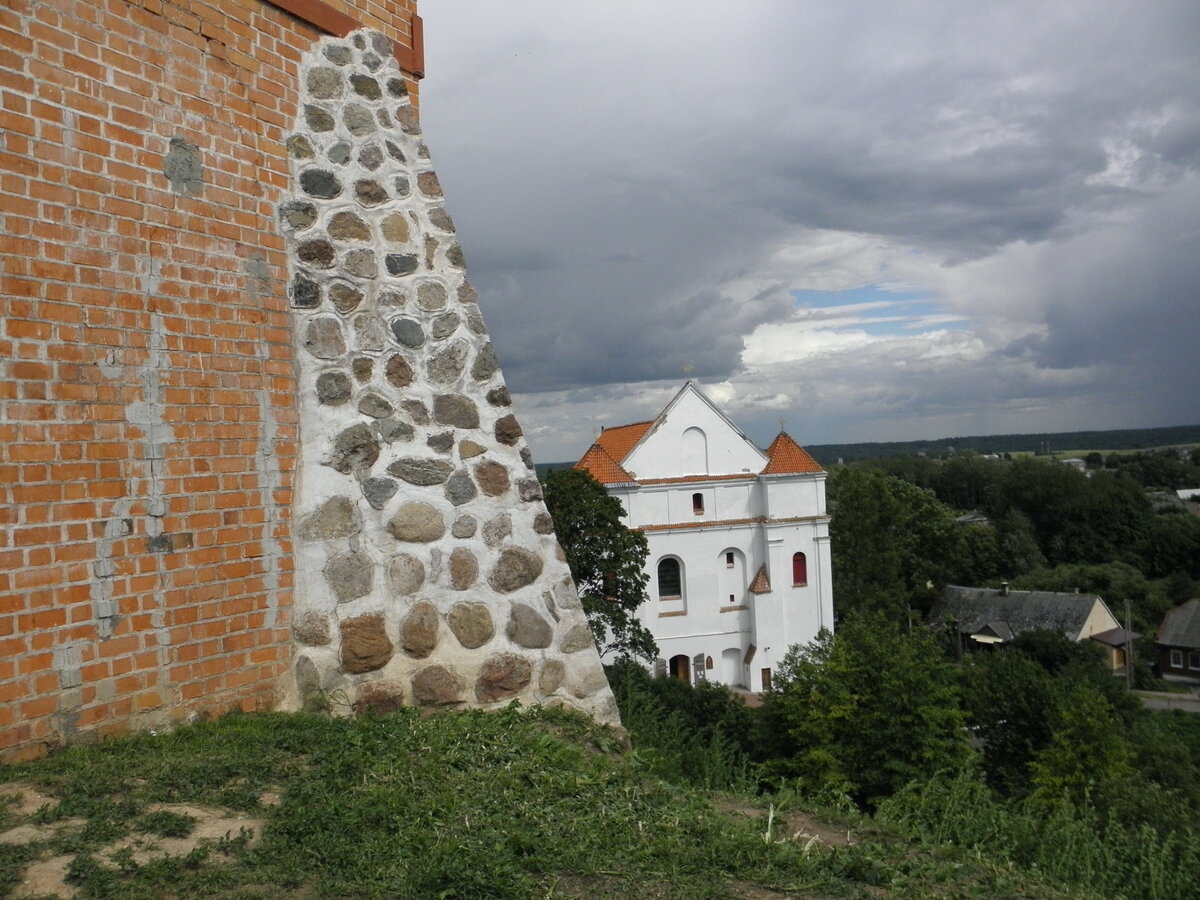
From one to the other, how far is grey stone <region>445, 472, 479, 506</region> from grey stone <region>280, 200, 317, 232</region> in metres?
1.64

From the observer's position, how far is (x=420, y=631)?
4957mm

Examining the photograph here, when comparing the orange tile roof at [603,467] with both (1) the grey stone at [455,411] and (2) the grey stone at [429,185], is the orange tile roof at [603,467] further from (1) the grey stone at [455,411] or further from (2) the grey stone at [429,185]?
(1) the grey stone at [455,411]

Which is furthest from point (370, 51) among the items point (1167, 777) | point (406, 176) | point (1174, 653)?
point (1174, 653)

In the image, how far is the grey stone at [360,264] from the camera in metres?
5.21

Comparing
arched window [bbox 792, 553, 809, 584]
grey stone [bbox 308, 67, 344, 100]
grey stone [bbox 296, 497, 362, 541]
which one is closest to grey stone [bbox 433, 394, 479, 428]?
grey stone [bbox 296, 497, 362, 541]

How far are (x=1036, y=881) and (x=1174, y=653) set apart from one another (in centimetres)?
5532

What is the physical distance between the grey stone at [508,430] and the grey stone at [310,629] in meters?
1.46

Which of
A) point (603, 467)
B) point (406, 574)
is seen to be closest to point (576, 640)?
point (406, 574)

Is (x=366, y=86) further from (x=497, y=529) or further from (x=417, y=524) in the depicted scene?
(x=497, y=529)

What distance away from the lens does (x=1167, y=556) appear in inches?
2672

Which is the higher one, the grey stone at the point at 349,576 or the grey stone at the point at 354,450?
the grey stone at the point at 354,450

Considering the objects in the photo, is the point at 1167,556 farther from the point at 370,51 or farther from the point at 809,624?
the point at 370,51

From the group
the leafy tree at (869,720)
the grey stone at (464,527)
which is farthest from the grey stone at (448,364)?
the leafy tree at (869,720)

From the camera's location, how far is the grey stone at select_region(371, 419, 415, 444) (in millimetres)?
5082
